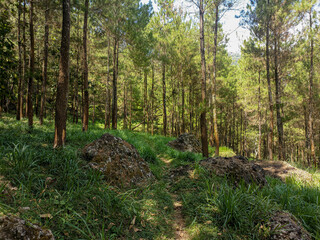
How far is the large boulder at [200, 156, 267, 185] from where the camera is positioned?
196 inches

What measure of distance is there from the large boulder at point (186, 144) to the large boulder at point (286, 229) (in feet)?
31.5

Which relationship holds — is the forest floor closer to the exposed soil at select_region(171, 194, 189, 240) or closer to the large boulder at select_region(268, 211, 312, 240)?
the large boulder at select_region(268, 211, 312, 240)

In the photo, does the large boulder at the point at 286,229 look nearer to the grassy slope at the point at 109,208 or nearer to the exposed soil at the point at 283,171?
the grassy slope at the point at 109,208

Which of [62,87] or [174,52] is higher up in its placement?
[174,52]

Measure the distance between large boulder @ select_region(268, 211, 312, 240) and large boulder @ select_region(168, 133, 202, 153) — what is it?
960 centimetres

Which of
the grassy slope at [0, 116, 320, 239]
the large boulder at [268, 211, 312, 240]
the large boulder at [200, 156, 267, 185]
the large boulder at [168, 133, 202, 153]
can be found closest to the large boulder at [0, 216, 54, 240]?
the grassy slope at [0, 116, 320, 239]

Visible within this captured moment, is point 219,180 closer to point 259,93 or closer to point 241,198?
point 241,198

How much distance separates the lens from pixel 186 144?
13141 mm

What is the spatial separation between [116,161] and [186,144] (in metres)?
9.19

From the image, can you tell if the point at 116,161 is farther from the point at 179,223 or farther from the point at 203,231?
the point at 203,231

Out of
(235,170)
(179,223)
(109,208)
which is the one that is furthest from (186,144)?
(109,208)

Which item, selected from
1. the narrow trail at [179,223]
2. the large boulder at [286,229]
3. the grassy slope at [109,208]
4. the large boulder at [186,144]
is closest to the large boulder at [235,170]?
the grassy slope at [109,208]

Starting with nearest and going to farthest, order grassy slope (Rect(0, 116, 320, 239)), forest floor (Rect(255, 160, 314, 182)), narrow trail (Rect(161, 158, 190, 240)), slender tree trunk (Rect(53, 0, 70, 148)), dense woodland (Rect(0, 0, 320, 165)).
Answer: grassy slope (Rect(0, 116, 320, 239)) → narrow trail (Rect(161, 158, 190, 240)) → slender tree trunk (Rect(53, 0, 70, 148)) → forest floor (Rect(255, 160, 314, 182)) → dense woodland (Rect(0, 0, 320, 165))

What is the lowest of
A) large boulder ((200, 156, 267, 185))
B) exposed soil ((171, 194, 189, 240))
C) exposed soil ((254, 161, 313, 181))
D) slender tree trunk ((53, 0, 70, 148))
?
exposed soil ((254, 161, 313, 181))
